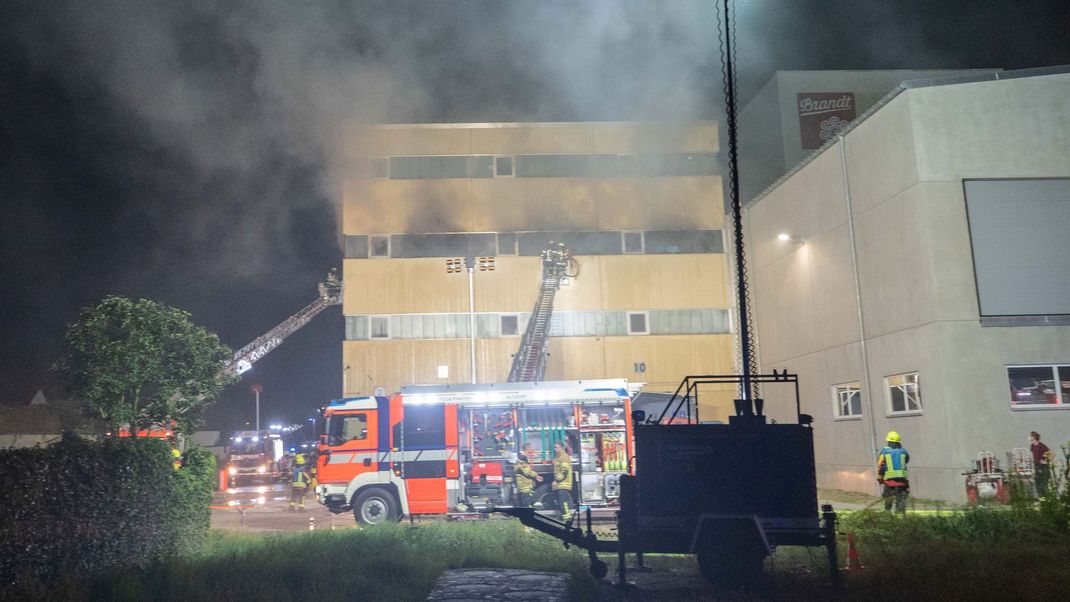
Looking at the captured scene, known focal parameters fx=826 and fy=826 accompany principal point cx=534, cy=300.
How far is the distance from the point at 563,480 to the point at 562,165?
→ 1990 cm

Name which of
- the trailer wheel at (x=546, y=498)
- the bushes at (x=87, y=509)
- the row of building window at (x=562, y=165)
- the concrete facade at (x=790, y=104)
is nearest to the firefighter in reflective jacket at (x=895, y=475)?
the trailer wheel at (x=546, y=498)

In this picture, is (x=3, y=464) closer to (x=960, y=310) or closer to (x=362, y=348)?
(x=960, y=310)

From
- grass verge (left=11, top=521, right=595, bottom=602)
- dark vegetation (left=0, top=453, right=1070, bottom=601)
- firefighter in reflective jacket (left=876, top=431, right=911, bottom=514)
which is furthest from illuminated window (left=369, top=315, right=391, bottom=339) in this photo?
firefighter in reflective jacket (left=876, top=431, right=911, bottom=514)

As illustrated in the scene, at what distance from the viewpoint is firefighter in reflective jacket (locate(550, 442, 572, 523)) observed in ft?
50.0

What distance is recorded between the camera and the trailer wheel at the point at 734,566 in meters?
8.52

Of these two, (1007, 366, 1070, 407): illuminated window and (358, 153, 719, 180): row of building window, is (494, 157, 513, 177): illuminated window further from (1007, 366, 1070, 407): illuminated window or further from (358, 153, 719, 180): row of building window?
(1007, 366, 1070, 407): illuminated window

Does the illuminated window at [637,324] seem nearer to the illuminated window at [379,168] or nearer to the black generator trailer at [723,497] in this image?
the illuminated window at [379,168]

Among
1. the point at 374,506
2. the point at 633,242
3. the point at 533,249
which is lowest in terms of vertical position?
the point at 374,506

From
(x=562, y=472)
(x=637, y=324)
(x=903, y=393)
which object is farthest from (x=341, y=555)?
(x=637, y=324)

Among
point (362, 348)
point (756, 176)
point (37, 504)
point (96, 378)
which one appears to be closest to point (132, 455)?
point (37, 504)

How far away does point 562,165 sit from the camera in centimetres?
3316

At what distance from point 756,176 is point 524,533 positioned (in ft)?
114

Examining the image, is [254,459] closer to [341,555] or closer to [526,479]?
[526,479]

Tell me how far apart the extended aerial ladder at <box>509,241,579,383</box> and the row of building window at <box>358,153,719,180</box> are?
4.03m
